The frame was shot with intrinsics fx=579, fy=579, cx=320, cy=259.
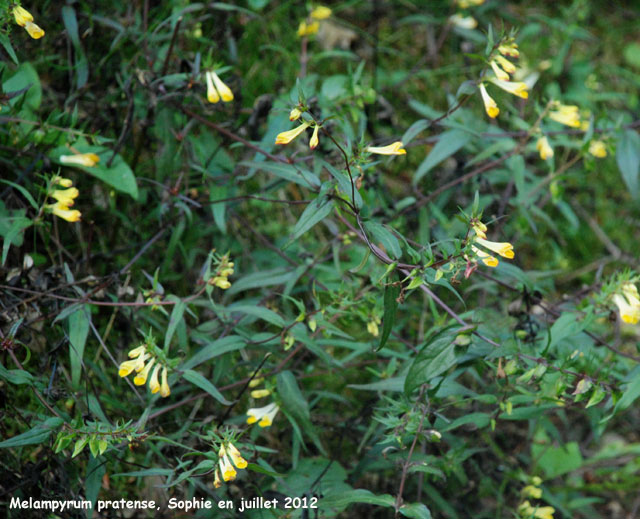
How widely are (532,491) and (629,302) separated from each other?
827 millimetres

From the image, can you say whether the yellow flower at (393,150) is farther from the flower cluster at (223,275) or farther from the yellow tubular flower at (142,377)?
the yellow tubular flower at (142,377)

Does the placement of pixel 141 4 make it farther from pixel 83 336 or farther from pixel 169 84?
pixel 83 336

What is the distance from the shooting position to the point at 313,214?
153 centimetres

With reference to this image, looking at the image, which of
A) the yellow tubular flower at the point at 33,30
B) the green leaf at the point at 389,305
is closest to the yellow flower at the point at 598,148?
the green leaf at the point at 389,305

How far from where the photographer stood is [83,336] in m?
1.80

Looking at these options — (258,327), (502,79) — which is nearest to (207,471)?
(258,327)

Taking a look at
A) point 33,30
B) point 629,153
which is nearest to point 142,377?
point 33,30

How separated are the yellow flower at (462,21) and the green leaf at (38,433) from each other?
2646mm

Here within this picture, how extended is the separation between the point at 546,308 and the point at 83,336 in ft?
4.97

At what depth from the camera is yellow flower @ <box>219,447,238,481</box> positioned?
142 centimetres

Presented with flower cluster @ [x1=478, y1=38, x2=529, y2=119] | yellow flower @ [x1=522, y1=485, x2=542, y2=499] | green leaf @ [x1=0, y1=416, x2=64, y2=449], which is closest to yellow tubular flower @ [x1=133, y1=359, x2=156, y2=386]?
green leaf @ [x1=0, y1=416, x2=64, y2=449]

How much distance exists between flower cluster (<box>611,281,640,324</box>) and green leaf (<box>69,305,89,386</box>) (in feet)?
5.18

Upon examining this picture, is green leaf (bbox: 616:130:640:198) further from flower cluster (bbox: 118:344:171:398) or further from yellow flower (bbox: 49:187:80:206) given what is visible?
yellow flower (bbox: 49:187:80:206)

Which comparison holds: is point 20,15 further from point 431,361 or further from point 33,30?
point 431,361
